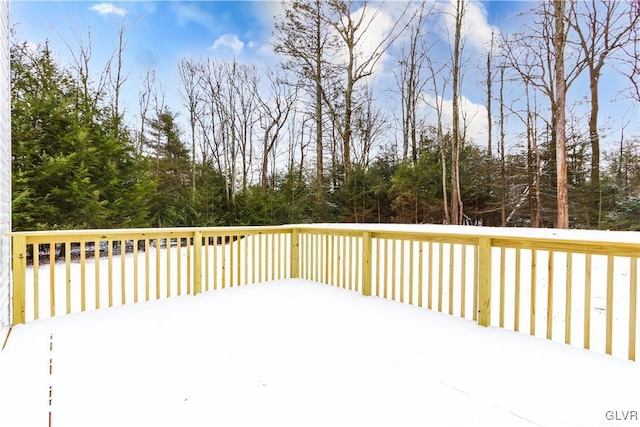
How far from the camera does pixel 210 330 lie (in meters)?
2.72

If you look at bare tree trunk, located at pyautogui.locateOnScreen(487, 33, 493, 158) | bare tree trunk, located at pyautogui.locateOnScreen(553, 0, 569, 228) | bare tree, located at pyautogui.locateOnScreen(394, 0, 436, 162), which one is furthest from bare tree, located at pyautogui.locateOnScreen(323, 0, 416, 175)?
bare tree trunk, located at pyautogui.locateOnScreen(553, 0, 569, 228)

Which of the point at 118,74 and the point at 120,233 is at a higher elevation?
the point at 118,74

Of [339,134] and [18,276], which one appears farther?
[339,134]

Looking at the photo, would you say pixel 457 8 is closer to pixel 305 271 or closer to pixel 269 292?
pixel 305 271

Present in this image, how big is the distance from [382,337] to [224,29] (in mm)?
9839

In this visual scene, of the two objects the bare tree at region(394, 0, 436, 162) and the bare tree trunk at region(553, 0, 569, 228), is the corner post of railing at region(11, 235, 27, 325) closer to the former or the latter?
the bare tree trunk at region(553, 0, 569, 228)

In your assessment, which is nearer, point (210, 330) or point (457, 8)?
point (210, 330)

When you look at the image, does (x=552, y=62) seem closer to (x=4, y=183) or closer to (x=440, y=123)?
(x=440, y=123)

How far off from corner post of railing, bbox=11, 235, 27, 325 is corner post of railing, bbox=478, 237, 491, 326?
4045 mm

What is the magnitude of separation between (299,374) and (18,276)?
2.73m

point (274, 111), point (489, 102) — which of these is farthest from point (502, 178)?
point (274, 111)

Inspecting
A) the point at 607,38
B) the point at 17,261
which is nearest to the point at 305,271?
the point at 17,261

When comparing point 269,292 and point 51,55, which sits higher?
point 51,55

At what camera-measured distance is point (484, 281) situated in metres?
2.86
